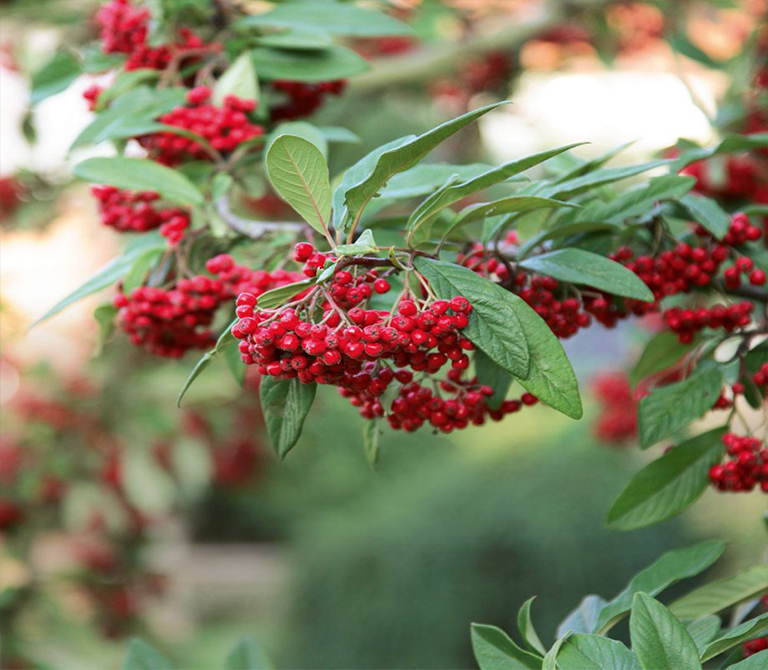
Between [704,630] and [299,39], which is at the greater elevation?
[299,39]

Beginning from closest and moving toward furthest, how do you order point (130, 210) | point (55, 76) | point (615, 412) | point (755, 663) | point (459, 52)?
point (755, 663), point (130, 210), point (55, 76), point (459, 52), point (615, 412)

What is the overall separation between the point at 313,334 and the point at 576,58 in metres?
2.71

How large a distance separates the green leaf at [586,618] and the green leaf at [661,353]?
302 mm

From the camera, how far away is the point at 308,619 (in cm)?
513

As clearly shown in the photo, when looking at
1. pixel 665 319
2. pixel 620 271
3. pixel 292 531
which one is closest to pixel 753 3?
pixel 665 319

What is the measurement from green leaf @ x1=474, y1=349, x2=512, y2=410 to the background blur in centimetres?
26

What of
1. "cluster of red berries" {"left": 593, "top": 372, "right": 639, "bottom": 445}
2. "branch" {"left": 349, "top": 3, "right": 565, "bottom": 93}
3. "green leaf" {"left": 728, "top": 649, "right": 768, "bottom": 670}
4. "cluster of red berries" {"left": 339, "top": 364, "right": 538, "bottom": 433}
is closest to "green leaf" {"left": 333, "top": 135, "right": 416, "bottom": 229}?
"cluster of red berries" {"left": 339, "top": 364, "right": 538, "bottom": 433}

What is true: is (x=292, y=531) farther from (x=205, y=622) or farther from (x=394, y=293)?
(x=394, y=293)

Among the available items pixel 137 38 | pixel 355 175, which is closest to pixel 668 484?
pixel 355 175

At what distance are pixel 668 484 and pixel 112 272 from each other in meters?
0.67

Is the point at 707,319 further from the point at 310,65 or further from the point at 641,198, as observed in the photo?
the point at 310,65

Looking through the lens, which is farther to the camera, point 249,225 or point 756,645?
point 249,225

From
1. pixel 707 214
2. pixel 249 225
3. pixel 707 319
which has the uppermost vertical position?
pixel 249 225

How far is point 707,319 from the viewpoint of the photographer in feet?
3.42
